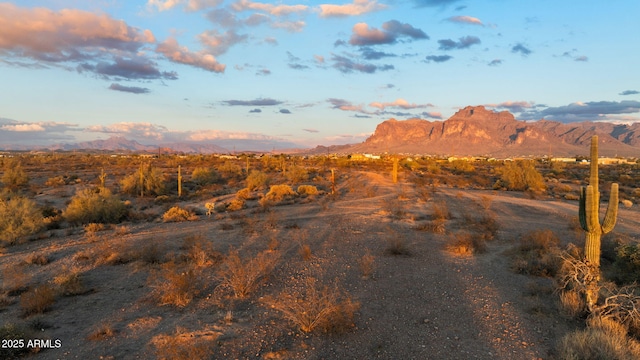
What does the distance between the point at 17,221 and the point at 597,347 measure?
18.4 m

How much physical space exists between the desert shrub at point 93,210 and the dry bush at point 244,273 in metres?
10.0

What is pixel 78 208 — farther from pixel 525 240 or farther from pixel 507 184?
pixel 507 184

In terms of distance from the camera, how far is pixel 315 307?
7.37 metres

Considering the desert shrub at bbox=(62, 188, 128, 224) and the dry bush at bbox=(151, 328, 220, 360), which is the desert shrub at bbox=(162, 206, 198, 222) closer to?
the desert shrub at bbox=(62, 188, 128, 224)

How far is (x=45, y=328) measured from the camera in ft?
22.7

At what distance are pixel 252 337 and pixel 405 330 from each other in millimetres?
2806

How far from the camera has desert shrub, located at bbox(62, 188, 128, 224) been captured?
683 inches

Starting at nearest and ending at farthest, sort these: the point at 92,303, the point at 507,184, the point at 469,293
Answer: the point at 92,303 < the point at 469,293 < the point at 507,184

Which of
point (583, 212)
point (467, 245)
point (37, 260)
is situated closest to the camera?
point (583, 212)

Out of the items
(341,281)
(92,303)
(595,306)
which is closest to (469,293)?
(595,306)

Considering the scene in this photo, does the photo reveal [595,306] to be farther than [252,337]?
Yes

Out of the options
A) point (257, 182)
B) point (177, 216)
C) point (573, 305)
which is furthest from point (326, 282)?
point (257, 182)

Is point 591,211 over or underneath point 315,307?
over

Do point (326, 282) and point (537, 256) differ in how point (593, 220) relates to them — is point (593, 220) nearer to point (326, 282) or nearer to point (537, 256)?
point (537, 256)
